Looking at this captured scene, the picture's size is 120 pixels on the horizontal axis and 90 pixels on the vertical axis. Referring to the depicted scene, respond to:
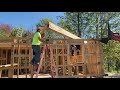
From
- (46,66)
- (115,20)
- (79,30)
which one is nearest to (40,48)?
(46,66)

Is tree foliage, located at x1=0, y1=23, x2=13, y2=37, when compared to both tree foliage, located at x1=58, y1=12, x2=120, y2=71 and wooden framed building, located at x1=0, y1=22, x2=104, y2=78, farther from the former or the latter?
wooden framed building, located at x1=0, y1=22, x2=104, y2=78

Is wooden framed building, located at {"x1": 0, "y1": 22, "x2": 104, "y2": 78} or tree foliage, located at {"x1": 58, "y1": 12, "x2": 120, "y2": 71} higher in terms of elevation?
tree foliage, located at {"x1": 58, "y1": 12, "x2": 120, "y2": 71}

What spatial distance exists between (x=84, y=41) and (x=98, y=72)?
103 centimetres

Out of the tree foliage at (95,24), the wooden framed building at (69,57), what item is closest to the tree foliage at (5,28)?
the tree foliage at (95,24)

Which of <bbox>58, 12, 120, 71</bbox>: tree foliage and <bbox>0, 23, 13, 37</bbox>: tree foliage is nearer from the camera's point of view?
<bbox>58, 12, 120, 71</bbox>: tree foliage

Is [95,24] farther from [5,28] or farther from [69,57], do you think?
[69,57]

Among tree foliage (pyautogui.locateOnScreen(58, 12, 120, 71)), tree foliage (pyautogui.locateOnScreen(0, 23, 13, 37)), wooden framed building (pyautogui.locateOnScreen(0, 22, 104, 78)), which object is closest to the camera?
wooden framed building (pyautogui.locateOnScreen(0, 22, 104, 78))

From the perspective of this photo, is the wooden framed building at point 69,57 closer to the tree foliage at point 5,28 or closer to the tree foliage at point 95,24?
the tree foliage at point 95,24

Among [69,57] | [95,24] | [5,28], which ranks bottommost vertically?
[69,57]

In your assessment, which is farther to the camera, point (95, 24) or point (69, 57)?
point (95, 24)

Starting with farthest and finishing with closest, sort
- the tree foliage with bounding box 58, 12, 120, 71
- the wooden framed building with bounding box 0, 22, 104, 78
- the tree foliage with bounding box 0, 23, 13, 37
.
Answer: the tree foliage with bounding box 0, 23, 13, 37, the tree foliage with bounding box 58, 12, 120, 71, the wooden framed building with bounding box 0, 22, 104, 78

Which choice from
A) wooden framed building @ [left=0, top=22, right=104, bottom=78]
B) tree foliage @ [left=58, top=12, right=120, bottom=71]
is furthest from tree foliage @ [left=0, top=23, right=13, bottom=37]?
wooden framed building @ [left=0, top=22, right=104, bottom=78]

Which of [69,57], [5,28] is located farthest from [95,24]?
[69,57]
